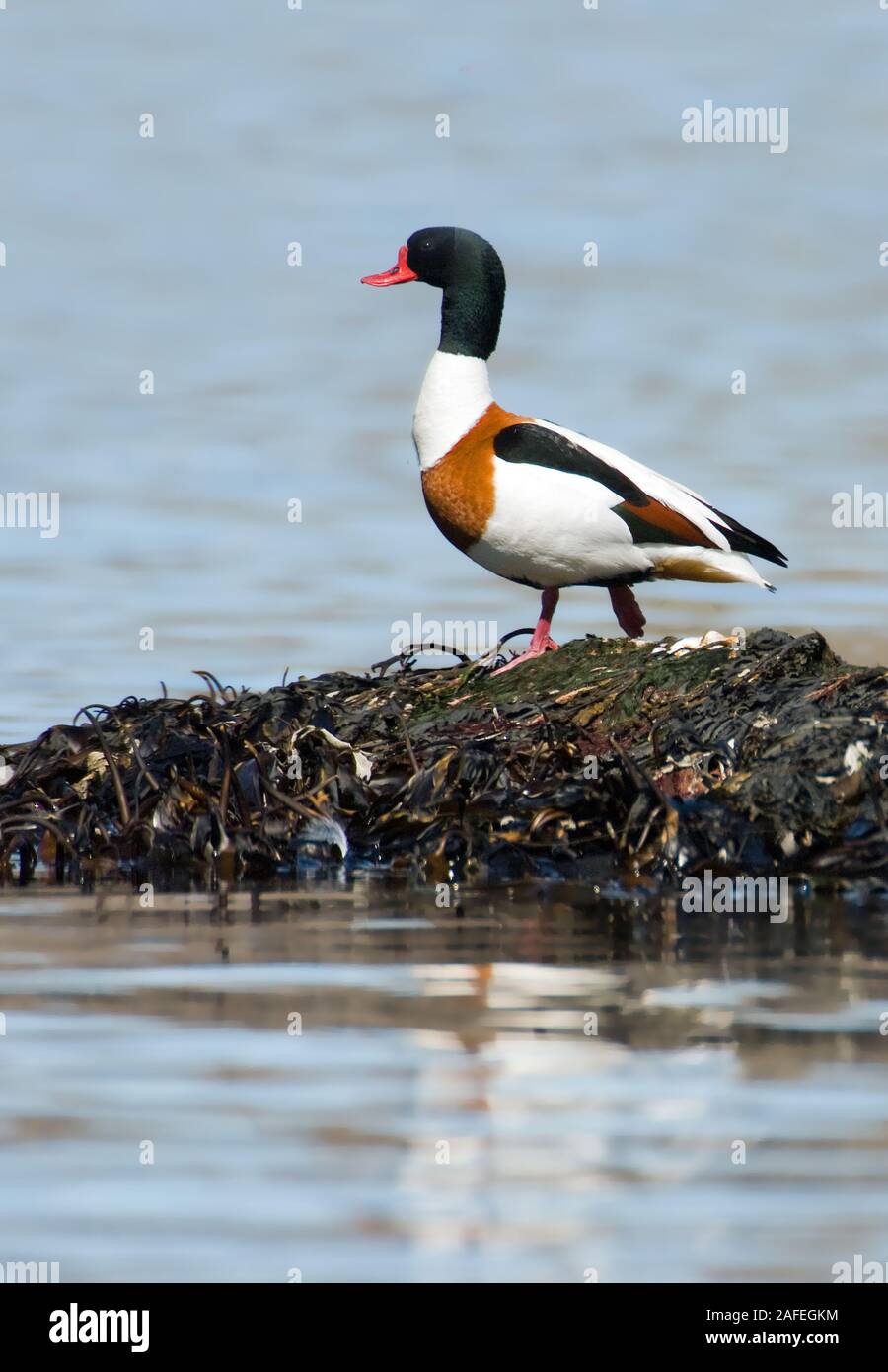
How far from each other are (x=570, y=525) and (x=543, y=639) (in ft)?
1.96

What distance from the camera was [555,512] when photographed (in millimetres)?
10734

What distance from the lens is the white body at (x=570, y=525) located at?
35.3 feet

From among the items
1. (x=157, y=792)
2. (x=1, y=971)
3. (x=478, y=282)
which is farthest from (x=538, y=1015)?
(x=478, y=282)

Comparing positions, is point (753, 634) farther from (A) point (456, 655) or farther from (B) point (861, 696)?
(A) point (456, 655)

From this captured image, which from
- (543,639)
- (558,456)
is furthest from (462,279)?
(543,639)

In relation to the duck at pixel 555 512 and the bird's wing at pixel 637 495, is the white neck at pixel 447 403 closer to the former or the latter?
the duck at pixel 555 512

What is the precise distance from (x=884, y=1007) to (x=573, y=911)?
6.42 feet

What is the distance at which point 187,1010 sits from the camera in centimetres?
651

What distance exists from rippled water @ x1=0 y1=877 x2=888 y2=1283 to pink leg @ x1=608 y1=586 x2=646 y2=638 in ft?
11.7

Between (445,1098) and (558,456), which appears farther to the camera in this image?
(558,456)

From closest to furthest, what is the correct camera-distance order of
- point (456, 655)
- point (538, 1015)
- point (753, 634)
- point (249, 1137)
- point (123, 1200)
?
point (123, 1200), point (249, 1137), point (538, 1015), point (753, 634), point (456, 655)

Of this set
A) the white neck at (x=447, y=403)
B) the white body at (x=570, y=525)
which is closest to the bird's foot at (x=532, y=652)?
the white body at (x=570, y=525)

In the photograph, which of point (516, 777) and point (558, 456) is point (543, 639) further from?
point (516, 777)

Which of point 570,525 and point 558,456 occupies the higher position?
point 558,456
